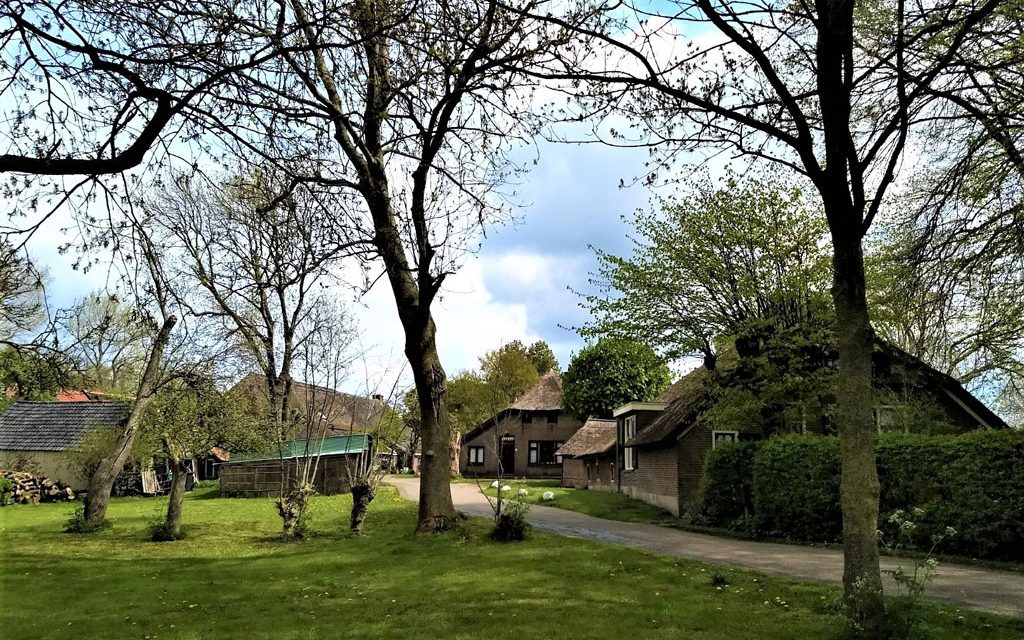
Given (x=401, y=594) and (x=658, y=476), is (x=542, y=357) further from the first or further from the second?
(x=401, y=594)

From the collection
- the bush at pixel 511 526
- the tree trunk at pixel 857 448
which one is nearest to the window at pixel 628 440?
the bush at pixel 511 526

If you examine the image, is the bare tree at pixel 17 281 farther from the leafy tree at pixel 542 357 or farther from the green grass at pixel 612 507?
the leafy tree at pixel 542 357

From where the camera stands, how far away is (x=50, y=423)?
37.9 m

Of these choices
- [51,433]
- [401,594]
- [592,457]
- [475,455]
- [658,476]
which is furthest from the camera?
[475,455]

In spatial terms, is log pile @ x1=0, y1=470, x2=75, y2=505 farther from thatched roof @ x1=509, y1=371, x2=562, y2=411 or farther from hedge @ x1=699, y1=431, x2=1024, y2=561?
thatched roof @ x1=509, y1=371, x2=562, y2=411

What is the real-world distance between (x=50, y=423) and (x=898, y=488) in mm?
39111

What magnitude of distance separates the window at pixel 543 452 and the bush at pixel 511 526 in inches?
1759

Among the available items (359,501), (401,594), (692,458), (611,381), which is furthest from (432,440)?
(611,381)

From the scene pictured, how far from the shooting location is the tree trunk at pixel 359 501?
1697cm

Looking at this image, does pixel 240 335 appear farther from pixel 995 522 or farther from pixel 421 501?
pixel 995 522

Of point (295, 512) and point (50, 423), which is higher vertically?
point (50, 423)

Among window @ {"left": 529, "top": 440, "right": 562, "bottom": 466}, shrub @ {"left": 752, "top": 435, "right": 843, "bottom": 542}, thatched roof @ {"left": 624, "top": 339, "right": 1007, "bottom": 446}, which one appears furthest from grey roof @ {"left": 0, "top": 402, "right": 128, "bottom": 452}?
window @ {"left": 529, "top": 440, "right": 562, "bottom": 466}

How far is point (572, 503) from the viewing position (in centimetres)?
2977

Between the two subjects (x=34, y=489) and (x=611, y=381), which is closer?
(x=34, y=489)
